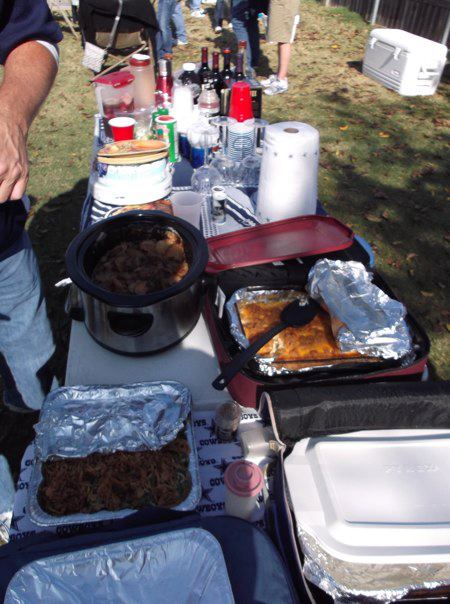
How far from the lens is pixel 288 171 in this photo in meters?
2.06

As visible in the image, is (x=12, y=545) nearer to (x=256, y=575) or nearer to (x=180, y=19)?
(x=256, y=575)

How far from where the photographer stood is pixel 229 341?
150 centimetres

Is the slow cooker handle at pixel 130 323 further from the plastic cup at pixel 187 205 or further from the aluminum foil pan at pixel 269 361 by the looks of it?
the plastic cup at pixel 187 205

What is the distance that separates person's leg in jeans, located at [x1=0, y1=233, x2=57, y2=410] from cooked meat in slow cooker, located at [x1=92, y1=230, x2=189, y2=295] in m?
0.52

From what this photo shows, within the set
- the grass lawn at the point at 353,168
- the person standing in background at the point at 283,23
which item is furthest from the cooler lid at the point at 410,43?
the person standing in background at the point at 283,23

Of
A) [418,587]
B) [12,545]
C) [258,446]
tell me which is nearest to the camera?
[418,587]

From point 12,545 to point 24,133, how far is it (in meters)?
1.24

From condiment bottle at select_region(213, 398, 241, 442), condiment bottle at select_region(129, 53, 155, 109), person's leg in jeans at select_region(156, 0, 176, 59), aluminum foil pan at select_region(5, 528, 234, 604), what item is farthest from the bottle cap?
person's leg in jeans at select_region(156, 0, 176, 59)

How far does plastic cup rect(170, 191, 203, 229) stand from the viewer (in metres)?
2.19

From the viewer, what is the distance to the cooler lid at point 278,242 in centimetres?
180

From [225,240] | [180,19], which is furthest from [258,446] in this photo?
[180,19]

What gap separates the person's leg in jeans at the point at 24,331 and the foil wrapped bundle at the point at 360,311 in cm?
131

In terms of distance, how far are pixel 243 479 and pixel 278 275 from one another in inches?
32.2

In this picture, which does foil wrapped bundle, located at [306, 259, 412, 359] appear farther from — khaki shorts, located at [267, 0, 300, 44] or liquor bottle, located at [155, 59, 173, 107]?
khaki shorts, located at [267, 0, 300, 44]
